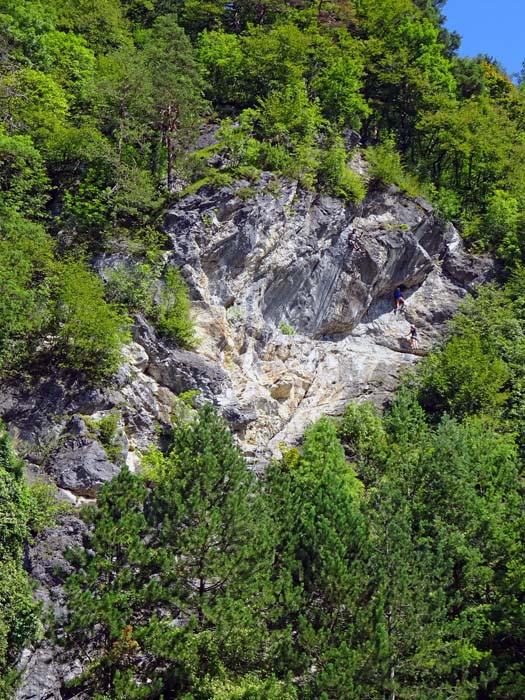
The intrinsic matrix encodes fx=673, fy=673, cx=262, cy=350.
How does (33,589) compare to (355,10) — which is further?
(355,10)

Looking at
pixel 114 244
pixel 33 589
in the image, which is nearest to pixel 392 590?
pixel 33 589

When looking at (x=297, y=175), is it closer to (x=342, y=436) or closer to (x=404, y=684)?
(x=342, y=436)

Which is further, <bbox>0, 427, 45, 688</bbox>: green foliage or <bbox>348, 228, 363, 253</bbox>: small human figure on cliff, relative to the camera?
<bbox>348, 228, 363, 253</bbox>: small human figure on cliff

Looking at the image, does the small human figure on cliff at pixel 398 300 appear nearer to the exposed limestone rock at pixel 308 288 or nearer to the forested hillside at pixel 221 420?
the exposed limestone rock at pixel 308 288

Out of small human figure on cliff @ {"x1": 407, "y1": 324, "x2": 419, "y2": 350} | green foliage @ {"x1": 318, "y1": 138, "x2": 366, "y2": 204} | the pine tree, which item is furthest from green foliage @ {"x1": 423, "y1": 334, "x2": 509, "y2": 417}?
the pine tree

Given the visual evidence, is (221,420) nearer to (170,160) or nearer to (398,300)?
(170,160)

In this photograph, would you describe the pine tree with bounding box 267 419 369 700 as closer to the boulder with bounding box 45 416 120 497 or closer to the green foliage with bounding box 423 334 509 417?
the boulder with bounding box 45 416 120 497

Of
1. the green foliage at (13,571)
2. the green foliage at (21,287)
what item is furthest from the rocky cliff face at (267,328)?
the green foliage at (21,287)
